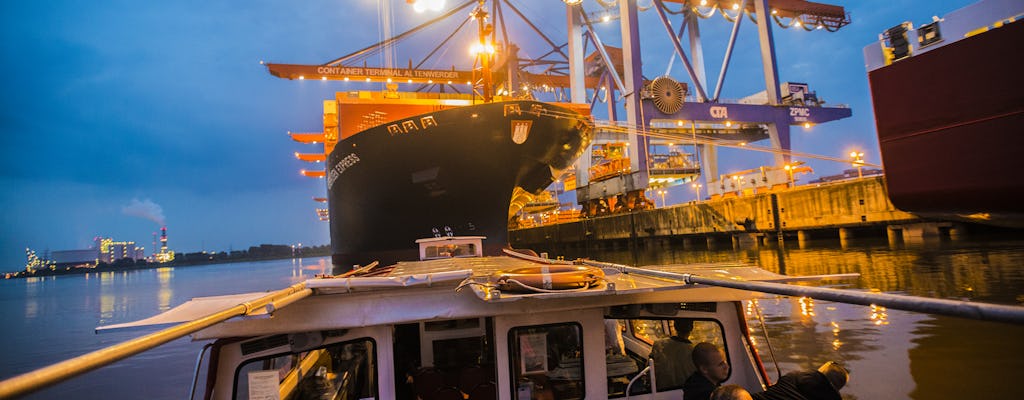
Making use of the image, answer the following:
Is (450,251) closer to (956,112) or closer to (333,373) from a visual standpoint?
(333,373)

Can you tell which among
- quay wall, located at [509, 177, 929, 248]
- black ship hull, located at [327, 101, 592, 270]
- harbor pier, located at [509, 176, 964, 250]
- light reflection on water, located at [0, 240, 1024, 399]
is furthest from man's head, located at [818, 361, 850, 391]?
harbor pier, located at [509, 176, 964, 250]

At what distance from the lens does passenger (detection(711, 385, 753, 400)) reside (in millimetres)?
3536

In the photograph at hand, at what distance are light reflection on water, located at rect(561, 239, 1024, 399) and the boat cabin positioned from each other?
2.96 ft

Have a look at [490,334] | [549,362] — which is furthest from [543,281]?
[490,334]

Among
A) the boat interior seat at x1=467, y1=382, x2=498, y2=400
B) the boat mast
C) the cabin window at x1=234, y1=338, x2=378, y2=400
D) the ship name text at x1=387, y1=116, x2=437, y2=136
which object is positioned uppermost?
the boat mast

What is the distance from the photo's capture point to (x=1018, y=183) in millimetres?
13000

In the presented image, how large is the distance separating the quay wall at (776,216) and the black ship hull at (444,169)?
13.7 m

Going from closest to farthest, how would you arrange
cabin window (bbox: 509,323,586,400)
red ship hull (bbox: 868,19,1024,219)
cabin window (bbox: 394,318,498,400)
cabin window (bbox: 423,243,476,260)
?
cabin window (bbox: 509,323,586,400)
cabin window (bbox: 394,318,498,400)
cabin window (bbox: 423,243,476,260)
red ship hull (bbox: 868,19,1024,219)

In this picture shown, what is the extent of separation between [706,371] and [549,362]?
1500mm

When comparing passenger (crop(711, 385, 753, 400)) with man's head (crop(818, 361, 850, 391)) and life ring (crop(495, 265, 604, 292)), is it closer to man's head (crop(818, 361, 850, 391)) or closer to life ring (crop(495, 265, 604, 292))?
man's head (crop(818, 361, 850, 391))

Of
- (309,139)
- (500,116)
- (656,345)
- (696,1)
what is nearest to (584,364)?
(656,345)

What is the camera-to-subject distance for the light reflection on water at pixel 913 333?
625 centimetres

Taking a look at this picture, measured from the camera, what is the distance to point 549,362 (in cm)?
480

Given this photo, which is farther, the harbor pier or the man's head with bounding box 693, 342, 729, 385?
the harbor pier
